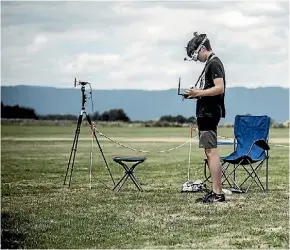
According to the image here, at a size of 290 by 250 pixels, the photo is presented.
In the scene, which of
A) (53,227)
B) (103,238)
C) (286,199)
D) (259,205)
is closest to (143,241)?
(103,238)

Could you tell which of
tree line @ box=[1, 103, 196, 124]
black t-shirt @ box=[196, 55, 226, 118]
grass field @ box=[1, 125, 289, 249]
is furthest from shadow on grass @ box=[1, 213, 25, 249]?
tree line @ box=[1, 103, 196, 124]

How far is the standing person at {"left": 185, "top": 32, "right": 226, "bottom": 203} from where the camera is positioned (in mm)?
9062

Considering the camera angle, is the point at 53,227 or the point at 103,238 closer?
the point at 103,238

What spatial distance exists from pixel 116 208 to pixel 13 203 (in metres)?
1.33

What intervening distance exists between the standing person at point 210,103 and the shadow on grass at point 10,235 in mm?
2406

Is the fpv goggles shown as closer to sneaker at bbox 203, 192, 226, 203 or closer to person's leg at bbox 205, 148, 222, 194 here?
person's leg at bbox 205, 148, 222, 194

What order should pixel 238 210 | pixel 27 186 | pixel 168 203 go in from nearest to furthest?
pixel 238 210 < pixel 168 203 < pixel 27 186

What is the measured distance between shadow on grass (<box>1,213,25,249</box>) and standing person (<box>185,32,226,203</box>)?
241 centimetres

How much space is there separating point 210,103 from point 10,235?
3002 mm

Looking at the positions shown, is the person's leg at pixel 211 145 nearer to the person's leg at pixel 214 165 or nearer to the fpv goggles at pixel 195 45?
the person's leg at pixel 214 165

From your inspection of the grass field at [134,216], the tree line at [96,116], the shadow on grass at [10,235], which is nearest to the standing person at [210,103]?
the grass field at [134,216]

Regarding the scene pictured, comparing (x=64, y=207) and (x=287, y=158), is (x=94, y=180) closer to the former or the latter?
(x=64, y=207)

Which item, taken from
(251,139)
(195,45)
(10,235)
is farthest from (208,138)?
(10,235)

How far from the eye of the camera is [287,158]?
57.8 ft
